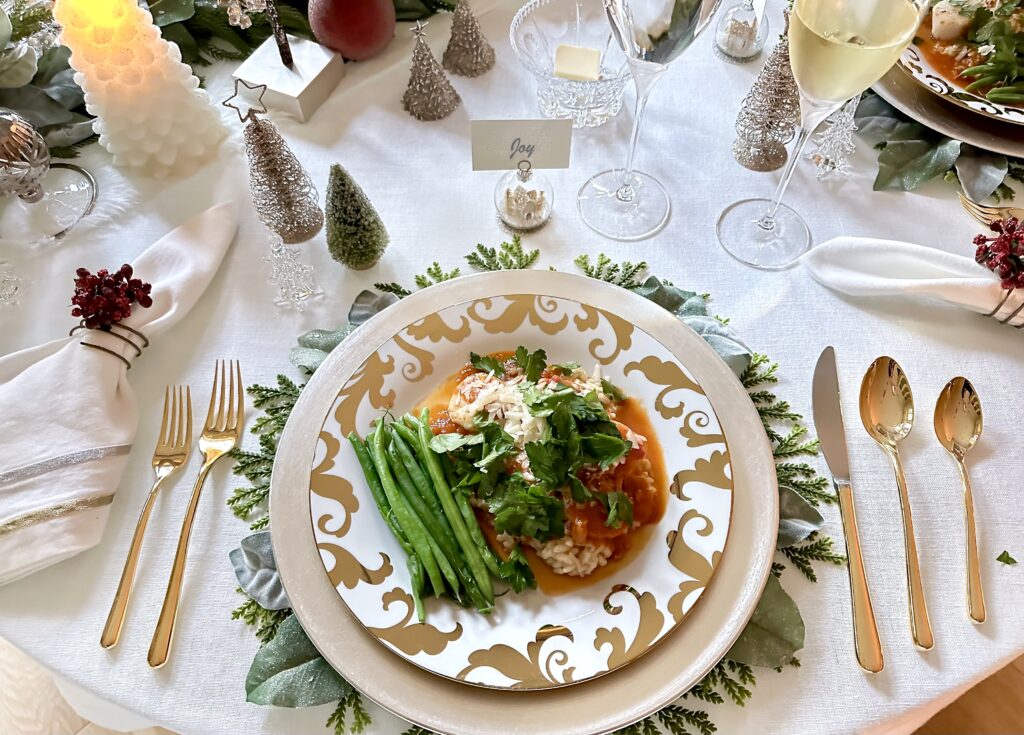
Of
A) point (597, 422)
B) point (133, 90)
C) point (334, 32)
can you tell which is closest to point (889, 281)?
point (597, 422)

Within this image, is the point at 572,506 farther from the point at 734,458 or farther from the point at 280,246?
the point at 280,246

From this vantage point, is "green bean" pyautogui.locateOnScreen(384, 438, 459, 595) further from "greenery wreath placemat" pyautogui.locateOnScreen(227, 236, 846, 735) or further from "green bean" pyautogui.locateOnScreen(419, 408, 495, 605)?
"greenery wreath placemat" pyautogui.locateOnScreen(227, 236, 846, 735)

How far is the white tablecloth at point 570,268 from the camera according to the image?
0.78m

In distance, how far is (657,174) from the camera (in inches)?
48.7

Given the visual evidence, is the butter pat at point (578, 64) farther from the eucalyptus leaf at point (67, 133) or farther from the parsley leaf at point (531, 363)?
the eucalyptus leaf at point (67, 133)

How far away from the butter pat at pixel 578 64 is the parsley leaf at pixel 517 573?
84 centimetres

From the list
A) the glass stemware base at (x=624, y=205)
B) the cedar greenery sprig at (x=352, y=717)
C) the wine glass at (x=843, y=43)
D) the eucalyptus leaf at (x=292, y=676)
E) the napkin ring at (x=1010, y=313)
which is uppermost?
the wine glass at (x=843, y=43)

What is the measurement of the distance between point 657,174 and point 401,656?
879 millimetres

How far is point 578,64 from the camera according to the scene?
1256 millimetres

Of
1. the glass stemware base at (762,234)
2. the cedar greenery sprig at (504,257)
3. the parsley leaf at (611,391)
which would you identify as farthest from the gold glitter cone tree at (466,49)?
the parsley leaf at (611,391)

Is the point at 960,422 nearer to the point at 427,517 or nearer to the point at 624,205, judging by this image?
the point at 624,205

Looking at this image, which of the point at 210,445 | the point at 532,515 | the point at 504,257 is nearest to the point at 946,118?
the point at 504,257

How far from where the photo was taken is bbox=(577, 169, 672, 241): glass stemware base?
1150 millimetres

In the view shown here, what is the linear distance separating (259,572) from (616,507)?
0.41 metres
